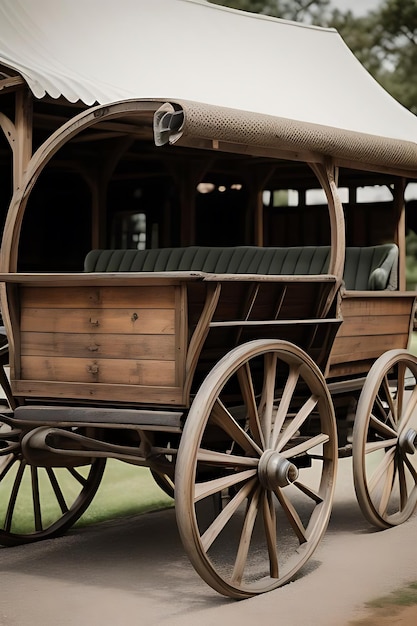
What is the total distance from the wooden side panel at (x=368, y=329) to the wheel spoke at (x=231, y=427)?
3.43ft

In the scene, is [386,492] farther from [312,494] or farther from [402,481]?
[312,494]

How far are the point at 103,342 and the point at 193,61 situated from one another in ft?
20.3

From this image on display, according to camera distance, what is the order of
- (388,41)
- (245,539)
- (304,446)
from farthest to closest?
(388,41), (304,446), (245,539)

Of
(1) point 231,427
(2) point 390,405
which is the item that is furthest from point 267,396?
(2) point 390,405

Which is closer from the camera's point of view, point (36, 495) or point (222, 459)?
point (222, 459)

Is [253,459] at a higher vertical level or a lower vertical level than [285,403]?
lower

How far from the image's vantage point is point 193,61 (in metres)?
10.1

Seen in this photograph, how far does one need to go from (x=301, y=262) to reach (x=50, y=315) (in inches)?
74.6

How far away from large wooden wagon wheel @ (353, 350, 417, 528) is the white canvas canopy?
8.90ft

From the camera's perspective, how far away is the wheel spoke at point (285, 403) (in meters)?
4.65

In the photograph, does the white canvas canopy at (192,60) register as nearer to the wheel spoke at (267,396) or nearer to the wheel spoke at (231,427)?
the wheel spoke at (267,396)

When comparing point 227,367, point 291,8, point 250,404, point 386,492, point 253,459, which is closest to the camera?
point 227,367

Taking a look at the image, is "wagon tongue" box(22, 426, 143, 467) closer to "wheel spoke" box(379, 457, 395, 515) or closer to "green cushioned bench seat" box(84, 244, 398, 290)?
"wheel spoke" box(379, 457, 395, 515)

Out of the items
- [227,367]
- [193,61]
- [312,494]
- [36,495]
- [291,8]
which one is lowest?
[36,495]
